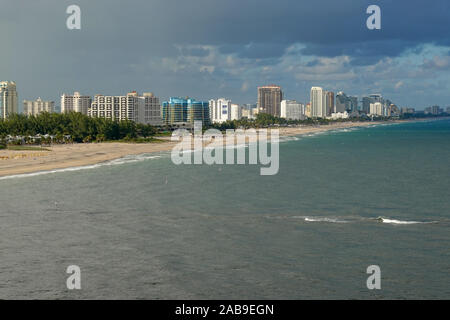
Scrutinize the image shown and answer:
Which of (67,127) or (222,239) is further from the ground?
(67,127)

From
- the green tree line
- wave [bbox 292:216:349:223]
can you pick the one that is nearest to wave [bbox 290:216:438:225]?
wave [bbox 292:216:349:223]

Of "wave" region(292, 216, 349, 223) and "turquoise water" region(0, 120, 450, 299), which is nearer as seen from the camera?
"turquoise water" region(0, 120, 450, 299)

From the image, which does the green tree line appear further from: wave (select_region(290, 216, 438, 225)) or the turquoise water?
wave (select_region(290, 216, 438, 225))

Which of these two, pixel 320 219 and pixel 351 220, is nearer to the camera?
pixel 351 220

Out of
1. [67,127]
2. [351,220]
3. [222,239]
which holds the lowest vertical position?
[222,239]

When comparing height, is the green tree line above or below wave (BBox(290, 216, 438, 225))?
above

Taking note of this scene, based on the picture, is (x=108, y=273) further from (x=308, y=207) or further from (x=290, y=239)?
(x=308, y=207)

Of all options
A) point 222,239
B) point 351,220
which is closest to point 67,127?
point 351,220

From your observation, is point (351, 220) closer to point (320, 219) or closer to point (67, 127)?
point (320, 219)
